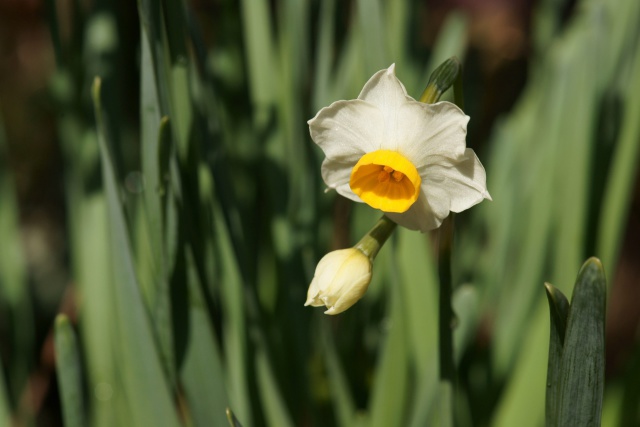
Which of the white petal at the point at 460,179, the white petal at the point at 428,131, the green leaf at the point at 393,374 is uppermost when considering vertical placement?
the white petal at the point at 428,131

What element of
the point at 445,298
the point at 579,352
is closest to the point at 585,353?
the point at 579,352

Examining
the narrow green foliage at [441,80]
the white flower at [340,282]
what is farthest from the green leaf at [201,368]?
the narrow green foliage at [441,80]

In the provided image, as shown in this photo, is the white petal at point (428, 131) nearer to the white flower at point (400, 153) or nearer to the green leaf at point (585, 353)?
the white flower at point (400, 153)

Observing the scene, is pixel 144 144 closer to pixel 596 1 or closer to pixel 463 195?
pixel 463 195

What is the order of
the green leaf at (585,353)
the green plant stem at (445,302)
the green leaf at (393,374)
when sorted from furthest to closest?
the green leaf at (393,374) → the green plant stem at (445,302) → the green leaf at (585,353)

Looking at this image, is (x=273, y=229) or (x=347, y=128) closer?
(x=347, y=128)

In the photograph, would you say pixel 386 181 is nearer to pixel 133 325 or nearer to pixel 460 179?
pixel 460 179
